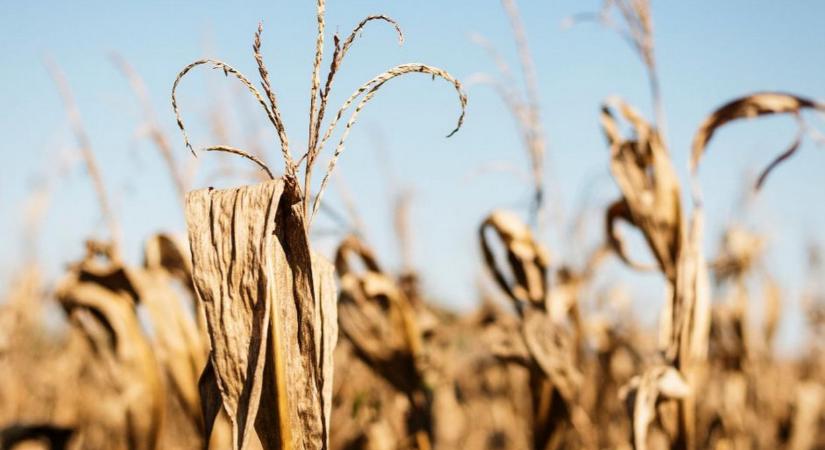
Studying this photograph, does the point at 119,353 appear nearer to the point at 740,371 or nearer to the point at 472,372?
the point at 740,371

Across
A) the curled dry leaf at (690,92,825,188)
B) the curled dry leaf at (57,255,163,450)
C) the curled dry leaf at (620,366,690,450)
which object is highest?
the curled dry leaf at (690,92,825,188)

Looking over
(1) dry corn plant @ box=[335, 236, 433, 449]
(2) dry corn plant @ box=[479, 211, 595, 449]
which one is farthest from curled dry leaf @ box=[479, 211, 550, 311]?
(1) dry corn plant @ box=[335, 236, 433, 449]

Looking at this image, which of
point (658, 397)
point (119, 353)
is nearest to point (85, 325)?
point (119, 353)

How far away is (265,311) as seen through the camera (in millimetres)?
1352

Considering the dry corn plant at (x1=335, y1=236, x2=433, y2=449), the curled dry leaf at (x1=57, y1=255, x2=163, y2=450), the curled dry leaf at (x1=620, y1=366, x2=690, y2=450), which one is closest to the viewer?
the curled dry leaf at (x1=620, y1=366, x2=690, y2=450)

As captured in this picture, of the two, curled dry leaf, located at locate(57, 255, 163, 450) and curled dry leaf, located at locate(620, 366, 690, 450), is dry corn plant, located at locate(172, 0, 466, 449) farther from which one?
curled dry leaf, located at locate(57, 255, 163, 450)

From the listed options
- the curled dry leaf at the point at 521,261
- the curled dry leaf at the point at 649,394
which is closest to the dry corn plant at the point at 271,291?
the curled dry leaf at the point at 649,394

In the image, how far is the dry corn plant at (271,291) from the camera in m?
1.37

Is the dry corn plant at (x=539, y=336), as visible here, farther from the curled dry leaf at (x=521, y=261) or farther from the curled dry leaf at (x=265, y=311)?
the curled dry leaf at (x=265, y=311)

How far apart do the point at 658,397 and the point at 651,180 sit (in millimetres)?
703

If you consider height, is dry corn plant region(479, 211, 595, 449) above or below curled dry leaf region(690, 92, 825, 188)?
below

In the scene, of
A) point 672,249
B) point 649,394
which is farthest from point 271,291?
point 672,249

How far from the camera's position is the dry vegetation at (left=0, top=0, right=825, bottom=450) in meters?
1.41

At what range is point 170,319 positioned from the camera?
2906mm
